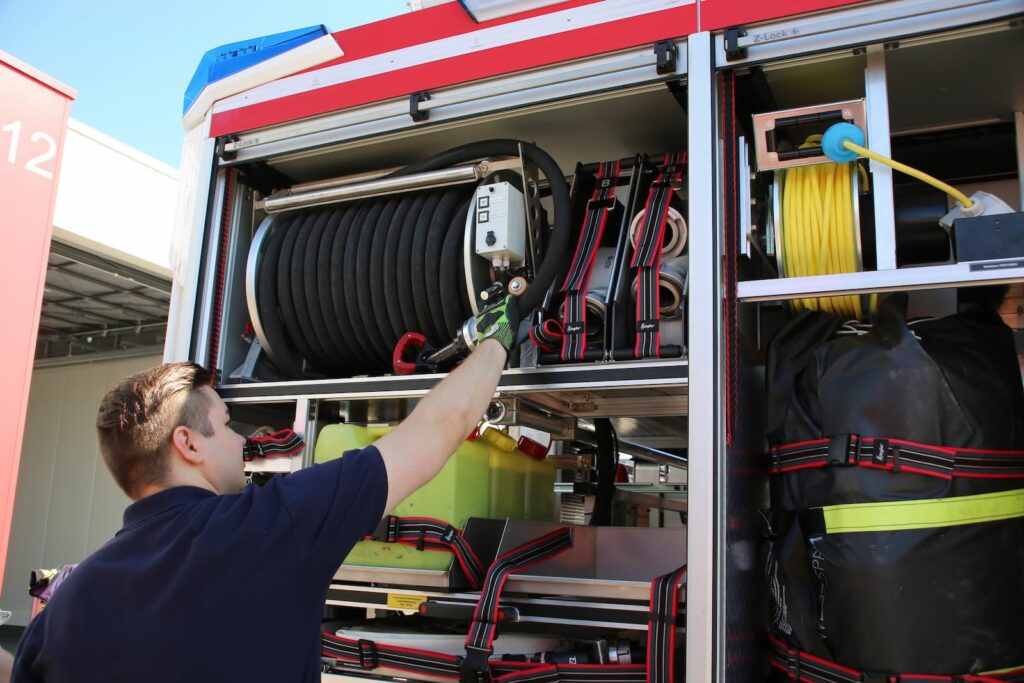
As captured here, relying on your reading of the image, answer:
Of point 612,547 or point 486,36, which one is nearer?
point 486,36

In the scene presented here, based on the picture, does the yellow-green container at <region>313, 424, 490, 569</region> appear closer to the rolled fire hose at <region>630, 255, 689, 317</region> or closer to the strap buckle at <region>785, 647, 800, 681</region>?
the rolled fire hose at <region>630, 255, 689, 317</region>

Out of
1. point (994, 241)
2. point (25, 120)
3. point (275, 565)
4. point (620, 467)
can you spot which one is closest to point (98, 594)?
point (275, 565)

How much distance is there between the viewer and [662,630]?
2.08 meters

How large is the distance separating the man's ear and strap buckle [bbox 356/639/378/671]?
904 mm

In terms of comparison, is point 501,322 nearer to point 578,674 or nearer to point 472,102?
point 472,102

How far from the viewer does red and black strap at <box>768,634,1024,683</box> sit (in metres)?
1.90

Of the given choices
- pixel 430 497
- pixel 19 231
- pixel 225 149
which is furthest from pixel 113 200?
pixel 430 497

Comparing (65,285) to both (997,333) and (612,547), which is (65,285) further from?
(997,333)

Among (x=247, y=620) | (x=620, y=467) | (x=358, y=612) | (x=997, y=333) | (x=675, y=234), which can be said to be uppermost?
(x=675, y=234)

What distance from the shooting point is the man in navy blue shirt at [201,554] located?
1514 mm

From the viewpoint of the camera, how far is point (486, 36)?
2533mm

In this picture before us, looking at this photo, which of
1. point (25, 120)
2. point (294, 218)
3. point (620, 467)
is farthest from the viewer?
point (25, 120)

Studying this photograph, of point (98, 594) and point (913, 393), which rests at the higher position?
point (913, 393)

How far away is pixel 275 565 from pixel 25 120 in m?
4.17
